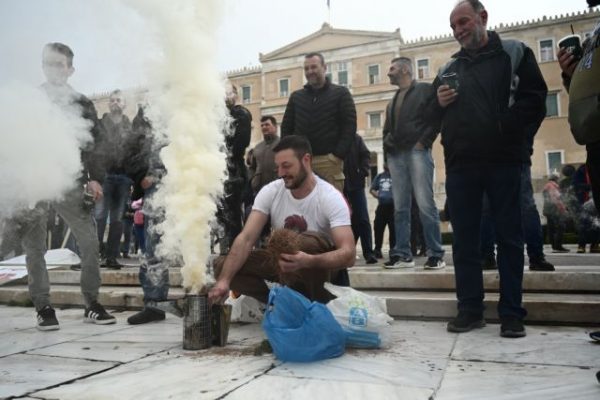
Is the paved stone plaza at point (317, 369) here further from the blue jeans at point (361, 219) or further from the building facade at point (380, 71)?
the building facade at point (380, 71)

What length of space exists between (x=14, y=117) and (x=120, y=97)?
1520 millimetres

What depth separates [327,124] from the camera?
4648 mm

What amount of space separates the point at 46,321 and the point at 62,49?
87.2 inches

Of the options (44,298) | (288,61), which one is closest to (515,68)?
(44,298)

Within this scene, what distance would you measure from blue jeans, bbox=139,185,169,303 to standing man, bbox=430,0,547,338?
2369mm

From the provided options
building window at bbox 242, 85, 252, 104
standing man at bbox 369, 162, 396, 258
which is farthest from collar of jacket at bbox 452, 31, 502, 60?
building window at bbox 242, 85, 252, 104

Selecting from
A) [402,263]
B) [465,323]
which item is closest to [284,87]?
[402,263]

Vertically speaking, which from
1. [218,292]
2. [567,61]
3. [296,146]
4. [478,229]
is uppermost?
[567,61]

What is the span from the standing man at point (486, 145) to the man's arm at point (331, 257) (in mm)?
819

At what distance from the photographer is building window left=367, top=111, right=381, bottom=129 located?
107ft

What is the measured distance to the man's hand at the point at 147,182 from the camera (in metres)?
4.07

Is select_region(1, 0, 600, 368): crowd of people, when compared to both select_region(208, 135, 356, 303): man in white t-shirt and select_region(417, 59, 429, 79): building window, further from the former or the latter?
select_region(417, 59, 429, 79): building window

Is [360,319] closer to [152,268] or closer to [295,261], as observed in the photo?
[295,261]

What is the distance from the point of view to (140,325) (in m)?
3.83
